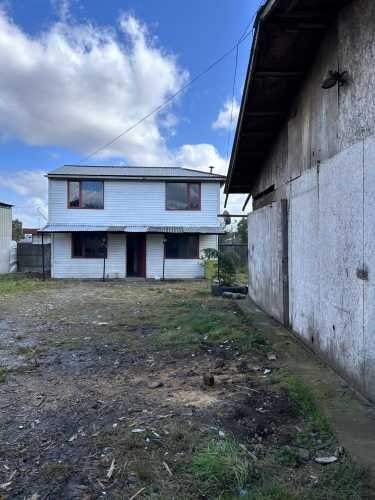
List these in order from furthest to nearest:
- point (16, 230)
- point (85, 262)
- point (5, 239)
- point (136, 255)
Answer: point (16, 230) < point (5, 239) < point (136, 255) < point (85, 262)

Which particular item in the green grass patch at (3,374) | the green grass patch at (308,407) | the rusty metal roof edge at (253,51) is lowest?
the green grass patch at (3,374)

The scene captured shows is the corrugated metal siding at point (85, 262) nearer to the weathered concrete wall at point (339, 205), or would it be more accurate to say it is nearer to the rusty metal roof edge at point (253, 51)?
the rusty metal roof edge at point (253, 51)

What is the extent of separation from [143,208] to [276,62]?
13.4 m

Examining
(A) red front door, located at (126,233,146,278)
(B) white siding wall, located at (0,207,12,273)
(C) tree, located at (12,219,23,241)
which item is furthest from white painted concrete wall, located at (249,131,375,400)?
(C) tree, located at (12,219,23,241)

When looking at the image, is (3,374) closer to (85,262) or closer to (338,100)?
(338,100)

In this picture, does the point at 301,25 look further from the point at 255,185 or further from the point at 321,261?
the point at 255,185

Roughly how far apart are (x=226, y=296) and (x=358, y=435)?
866cm

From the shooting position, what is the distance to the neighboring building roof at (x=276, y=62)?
4.21m

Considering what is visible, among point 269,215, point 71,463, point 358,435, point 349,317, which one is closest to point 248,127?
point 269,215

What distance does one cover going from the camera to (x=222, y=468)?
2.44 metres

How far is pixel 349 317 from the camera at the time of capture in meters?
3.62

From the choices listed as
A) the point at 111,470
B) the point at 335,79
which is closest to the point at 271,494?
the point at 111,470

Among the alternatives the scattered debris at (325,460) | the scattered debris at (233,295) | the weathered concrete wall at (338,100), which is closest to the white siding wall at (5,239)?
the scattered debris at (233,295)

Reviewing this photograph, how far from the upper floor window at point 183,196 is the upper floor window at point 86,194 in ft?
10.6
